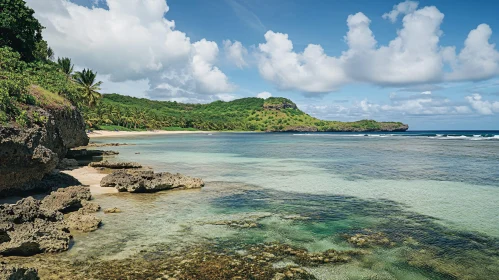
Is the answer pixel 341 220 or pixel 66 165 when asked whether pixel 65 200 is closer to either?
pixel 341 220

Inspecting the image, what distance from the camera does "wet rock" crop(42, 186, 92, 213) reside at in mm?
14039

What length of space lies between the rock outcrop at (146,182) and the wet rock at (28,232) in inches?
298

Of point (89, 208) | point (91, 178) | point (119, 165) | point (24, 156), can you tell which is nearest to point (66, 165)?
point (119, 165)

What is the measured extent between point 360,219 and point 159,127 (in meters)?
144

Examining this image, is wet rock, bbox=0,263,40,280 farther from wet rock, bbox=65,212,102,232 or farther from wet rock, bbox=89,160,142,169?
wet rock, bbox=89,160,142,169

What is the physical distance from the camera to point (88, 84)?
8388 centimetres

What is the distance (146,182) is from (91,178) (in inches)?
259

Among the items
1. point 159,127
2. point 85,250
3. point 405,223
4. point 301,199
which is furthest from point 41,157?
point 159,127

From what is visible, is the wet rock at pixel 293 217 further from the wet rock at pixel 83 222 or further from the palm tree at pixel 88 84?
the palm tree at pixel 88 84

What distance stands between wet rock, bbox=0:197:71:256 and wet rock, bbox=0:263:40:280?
2.51 m

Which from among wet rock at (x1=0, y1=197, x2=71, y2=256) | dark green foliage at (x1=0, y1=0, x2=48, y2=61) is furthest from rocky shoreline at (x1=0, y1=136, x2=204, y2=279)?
dark green foliage at (x1=0, y1=0, x2=48, y2=61)

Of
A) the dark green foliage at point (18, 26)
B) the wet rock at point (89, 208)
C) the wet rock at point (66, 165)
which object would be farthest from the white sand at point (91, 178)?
the dark green foliage at point (18, 26)

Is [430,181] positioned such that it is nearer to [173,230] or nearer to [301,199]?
[301,199]

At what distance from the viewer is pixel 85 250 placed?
32.7 ft
